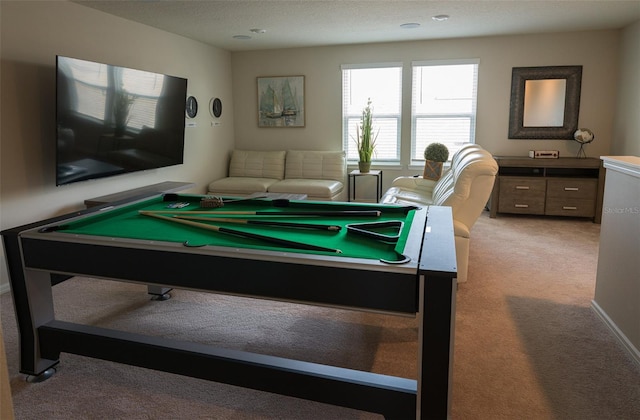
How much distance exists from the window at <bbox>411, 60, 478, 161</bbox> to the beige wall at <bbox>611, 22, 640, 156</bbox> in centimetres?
170

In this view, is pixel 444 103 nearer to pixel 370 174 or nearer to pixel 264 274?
pixel 370 174

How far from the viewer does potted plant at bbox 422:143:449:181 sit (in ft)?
17.5

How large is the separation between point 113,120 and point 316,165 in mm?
2991

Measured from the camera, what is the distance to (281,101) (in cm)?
693

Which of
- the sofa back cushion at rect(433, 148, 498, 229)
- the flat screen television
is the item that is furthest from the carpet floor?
the flat screen television

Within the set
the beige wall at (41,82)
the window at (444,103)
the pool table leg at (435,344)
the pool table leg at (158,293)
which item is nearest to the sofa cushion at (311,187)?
the window at (444,103)

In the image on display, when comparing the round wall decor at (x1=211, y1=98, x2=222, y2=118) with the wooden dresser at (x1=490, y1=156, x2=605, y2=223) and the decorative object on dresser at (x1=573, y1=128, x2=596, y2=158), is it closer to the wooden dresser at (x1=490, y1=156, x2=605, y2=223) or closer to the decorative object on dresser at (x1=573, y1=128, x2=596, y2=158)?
the wooden dresser at (x1=490, y1=156, x2=605, y2=223)

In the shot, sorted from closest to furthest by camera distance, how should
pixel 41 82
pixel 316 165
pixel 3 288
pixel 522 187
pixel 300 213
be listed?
pixel 300 213 < pixel 3 288 < pixel 41 82 < pixel 522 187 < pixel 316 165

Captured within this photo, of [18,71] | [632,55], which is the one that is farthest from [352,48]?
[18,71]

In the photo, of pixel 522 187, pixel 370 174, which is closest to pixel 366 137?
pixel 370 174

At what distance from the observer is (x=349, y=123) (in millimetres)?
6836

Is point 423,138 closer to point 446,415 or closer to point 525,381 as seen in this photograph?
point 525,381

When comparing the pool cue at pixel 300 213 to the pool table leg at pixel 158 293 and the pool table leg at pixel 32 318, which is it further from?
the pool table leg at pixel 158 293

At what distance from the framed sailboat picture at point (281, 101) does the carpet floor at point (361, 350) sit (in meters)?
3.88
